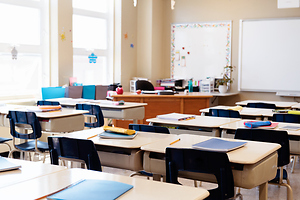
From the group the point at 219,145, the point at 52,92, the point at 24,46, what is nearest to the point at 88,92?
the point at 52,92

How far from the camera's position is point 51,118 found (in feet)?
13.8

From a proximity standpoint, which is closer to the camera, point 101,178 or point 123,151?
point 101,178

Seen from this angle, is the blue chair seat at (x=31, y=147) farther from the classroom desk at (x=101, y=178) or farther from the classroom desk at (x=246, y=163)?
the classroom desk at (x=101, y=178)

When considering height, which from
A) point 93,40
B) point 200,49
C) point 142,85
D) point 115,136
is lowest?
point 115,136

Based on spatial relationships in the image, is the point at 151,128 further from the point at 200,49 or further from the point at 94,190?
the point at 200,49

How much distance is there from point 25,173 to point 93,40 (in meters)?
6.75

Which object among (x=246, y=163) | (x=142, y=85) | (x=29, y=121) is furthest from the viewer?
(x=142, y=85)

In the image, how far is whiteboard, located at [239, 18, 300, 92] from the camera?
8078 mm

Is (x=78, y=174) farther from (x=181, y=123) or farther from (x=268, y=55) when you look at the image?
(x=268, y=55)

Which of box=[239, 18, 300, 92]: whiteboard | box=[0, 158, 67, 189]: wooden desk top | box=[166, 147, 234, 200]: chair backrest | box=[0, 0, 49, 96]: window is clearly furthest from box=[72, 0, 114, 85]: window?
box=[0, 158, 67, 189]: wooden desk top

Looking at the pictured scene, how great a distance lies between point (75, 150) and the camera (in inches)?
99.0

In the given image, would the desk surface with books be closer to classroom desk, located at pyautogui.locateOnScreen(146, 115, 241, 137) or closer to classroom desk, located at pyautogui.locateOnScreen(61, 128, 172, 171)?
classroom desk, located at pyautogui.locateOnScreen(61, 128, 172, 171)

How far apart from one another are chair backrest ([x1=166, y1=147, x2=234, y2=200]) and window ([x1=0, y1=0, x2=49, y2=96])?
4882 mm

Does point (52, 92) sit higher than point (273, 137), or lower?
higher
